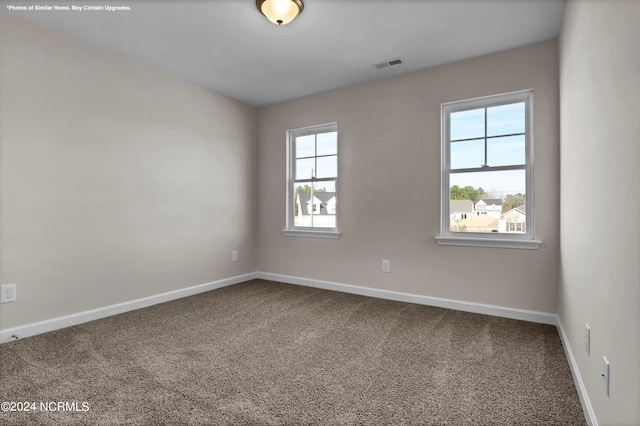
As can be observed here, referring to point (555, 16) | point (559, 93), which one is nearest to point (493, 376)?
point (559, 93)

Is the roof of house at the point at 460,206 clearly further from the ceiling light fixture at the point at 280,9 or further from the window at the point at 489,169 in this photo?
the ceiling light fixture at the point at 280,9

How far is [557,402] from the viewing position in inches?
66.2

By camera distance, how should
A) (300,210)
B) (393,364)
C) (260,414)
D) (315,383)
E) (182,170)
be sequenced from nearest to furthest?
(260,414)
(315,383)
(393,364)
(182,170)
(300,210)

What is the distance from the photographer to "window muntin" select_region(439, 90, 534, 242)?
303 cm

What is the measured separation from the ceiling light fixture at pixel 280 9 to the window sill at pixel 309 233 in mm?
2410

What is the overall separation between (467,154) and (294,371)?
2.62 meters

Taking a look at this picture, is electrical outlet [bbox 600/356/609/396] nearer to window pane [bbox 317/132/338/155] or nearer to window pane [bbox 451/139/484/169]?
window pane [bbox 451/139/484/169]

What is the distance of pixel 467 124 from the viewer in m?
3.32

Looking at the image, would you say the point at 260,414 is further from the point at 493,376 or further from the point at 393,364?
the point at 493,376

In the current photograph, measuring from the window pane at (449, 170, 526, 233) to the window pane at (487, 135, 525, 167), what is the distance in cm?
10

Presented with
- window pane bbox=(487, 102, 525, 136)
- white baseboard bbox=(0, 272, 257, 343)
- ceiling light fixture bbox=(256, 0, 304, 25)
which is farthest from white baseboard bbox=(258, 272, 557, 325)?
ceiling light fixture bbox=(256, 0, 304, 25)

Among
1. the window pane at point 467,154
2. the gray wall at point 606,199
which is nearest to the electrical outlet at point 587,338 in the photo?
the gray wall at point 606,199

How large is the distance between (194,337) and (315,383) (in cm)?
118

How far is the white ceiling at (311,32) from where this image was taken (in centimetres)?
243
